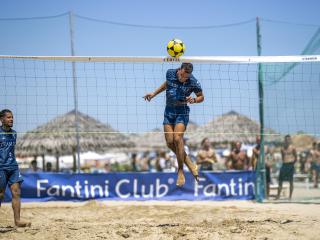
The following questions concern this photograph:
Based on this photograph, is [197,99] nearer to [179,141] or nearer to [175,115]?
[175,115]

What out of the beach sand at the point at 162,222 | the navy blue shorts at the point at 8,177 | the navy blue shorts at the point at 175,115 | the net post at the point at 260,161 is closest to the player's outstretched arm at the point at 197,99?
the navy blue shorts at the point at 175,115

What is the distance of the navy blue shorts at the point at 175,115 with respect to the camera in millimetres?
7523

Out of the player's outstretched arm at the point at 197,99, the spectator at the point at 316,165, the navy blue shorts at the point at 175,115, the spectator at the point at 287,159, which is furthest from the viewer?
the spectator at the point at 316,165

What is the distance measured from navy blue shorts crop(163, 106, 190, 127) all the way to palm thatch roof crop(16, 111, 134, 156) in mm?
6121

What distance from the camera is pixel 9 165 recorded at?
7.15m

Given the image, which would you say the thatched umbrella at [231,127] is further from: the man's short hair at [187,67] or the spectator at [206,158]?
the man's short hair at [187,67]

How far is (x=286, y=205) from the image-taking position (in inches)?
402

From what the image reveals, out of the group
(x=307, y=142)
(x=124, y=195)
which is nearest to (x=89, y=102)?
(x=124, y=195)

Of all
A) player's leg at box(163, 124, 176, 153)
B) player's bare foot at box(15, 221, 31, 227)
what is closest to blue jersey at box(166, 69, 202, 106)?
player's leg at box(163, 124, 176, 153)

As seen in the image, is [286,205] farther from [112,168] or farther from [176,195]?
[112,168]

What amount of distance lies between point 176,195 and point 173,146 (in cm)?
434

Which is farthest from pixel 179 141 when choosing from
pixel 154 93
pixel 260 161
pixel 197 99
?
pixel 260 161

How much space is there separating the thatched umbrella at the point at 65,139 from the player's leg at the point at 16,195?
19.7ft

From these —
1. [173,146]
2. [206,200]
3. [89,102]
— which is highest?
[89,102]
